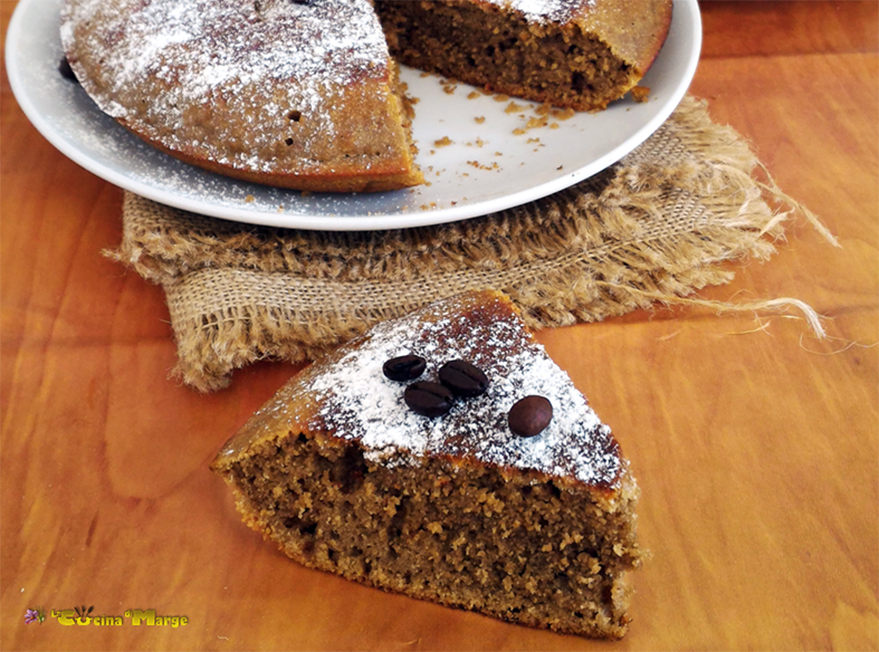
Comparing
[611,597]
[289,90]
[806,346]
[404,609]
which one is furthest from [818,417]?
[289,90]

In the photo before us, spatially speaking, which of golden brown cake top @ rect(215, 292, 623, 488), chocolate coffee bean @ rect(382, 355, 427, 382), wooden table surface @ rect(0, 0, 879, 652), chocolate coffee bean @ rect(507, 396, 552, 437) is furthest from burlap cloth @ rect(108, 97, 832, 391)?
chocolate coffee bean @ rect(507, 396, 552, 437)

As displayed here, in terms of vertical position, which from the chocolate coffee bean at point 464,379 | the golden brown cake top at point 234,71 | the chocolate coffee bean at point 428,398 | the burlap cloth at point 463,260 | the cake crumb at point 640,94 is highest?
the golden brown cake top at point 234,71

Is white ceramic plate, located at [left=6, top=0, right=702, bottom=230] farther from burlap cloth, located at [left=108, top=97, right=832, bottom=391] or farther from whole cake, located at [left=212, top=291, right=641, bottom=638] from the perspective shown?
whole cake, located at [left=212, top=291, right=641, bottom=638]

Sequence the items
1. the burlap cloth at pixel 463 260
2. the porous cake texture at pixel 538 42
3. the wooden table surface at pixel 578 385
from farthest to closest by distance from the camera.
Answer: the porous cake texture at pixel 538 42
the burlap cloth at pixel 463 260
the wooden table surface at pixel 578 385

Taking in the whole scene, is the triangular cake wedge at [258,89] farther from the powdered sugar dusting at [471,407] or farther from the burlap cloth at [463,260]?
the powdered sugar dusting at [471,407]

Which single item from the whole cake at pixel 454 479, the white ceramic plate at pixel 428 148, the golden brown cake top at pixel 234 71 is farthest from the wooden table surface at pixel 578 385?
the golden brown cake top at pixel 234 71

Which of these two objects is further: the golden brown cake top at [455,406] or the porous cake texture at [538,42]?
the porous cake texture at [538,42]

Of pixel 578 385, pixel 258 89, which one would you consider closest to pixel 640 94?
pixel 578 385
